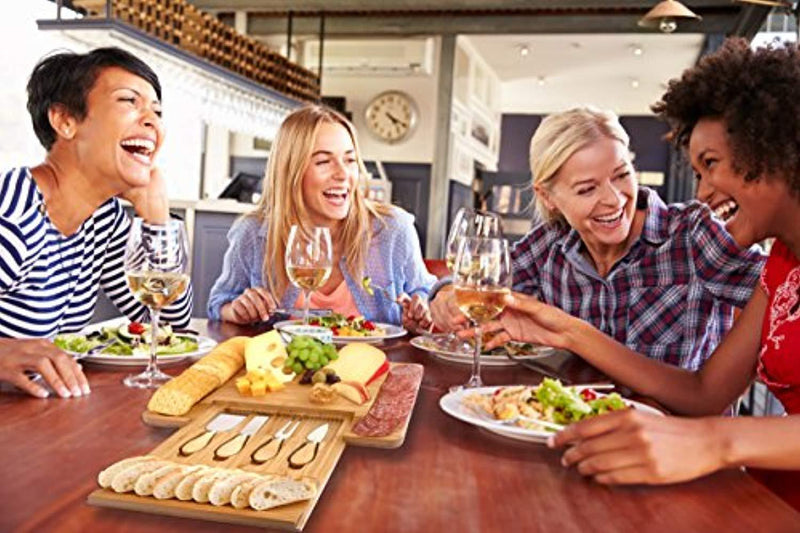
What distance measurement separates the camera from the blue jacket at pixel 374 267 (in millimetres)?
2377

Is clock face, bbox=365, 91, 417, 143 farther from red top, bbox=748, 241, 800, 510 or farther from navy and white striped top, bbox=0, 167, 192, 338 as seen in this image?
red top, bbox=748, 241, 800, 510

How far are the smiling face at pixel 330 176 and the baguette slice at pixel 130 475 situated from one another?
5.79 ft

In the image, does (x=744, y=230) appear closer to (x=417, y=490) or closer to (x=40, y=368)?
(x=417, y=490)

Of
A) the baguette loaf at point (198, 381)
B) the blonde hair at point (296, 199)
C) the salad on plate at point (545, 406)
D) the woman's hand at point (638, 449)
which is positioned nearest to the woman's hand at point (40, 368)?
the baguette loaf at point (198, 381)

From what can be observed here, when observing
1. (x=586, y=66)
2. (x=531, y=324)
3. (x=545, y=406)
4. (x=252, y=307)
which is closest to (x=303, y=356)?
(x=545, y=406)

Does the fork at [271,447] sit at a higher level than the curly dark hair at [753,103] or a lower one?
lower

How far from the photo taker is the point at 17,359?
1.06m

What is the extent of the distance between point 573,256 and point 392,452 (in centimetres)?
129

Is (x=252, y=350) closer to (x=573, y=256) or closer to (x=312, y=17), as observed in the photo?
(x=573, y=256)

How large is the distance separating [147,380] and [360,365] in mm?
353

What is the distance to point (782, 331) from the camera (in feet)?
4.39

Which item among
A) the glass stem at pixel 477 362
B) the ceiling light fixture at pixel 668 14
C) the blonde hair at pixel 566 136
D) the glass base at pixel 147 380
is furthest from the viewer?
the ceiling light fixture at pixel 668 14

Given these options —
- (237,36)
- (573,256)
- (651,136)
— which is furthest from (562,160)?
(651,136)

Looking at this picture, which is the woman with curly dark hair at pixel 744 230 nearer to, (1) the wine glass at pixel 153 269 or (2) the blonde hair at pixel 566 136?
(2) the blonde hair at pixel 566 136
